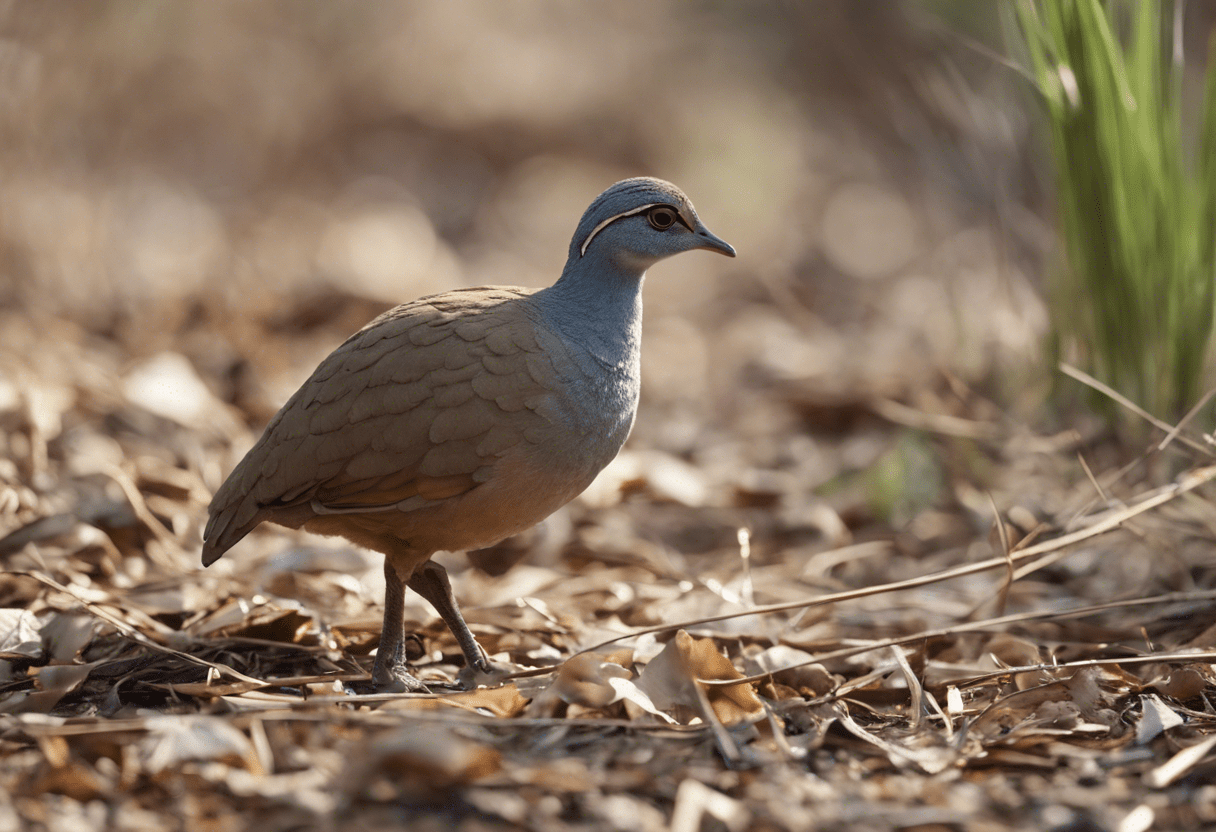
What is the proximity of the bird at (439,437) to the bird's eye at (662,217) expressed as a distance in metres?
0.33

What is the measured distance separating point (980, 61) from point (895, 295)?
231 cm

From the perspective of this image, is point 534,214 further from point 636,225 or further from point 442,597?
point 442,597

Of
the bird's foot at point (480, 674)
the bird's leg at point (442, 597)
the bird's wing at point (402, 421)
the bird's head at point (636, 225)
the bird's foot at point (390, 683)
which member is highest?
the bird's head at point (636, 225)

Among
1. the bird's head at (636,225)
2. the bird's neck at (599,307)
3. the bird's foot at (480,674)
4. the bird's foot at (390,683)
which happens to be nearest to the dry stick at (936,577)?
the bird's foot at (480,674)

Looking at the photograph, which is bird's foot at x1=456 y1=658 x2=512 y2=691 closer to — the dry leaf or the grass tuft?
the dry leaf

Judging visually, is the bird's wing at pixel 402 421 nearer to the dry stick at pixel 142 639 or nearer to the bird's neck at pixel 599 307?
the bird's neck at pixel 599 307

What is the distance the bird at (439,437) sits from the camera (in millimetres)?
2922

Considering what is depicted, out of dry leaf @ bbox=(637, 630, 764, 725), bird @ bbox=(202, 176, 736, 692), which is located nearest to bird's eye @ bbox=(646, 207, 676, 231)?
bird @ bbox=(202, 176, 736, 692)

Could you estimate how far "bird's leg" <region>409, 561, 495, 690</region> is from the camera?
322 cm

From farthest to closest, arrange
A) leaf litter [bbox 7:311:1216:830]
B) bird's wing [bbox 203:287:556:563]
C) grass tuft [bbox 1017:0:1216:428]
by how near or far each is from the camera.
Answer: grass tuft [bbox 1017:0:1216:428], bird's wing [bbox 203:287:556:563], leaf litter [bbox 7:311:1216:830]

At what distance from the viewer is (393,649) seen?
10.1 feet

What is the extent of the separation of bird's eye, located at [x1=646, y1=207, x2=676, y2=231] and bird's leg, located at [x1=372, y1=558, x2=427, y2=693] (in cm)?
130

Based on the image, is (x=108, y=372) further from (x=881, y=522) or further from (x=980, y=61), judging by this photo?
(x=980, y=61)

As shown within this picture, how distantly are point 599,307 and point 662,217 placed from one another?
0.35 meters
